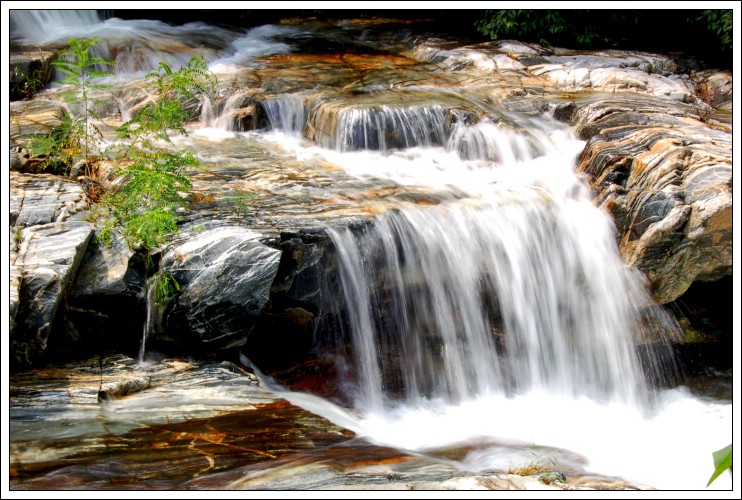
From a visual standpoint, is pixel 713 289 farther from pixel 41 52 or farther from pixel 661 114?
pixel 41 52

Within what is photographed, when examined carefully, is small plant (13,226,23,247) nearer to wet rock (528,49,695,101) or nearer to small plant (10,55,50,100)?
small plant (10,55,50,100)

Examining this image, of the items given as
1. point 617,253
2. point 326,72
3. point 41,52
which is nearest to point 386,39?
point 326,72

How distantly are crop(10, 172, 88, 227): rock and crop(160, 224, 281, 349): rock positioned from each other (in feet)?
2.75

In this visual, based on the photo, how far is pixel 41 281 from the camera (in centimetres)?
424

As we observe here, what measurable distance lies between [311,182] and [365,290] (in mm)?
1271

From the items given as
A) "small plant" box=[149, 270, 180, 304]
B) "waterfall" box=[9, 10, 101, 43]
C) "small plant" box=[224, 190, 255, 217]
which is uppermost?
"waterfall" box=[9, 10, 101, 43]

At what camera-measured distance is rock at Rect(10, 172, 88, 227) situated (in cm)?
469

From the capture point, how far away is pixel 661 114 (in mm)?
6918

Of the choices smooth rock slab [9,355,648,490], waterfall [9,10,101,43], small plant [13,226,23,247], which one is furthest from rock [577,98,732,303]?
waterfall [9,10,101,43]

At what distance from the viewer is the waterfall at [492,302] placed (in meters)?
5.09

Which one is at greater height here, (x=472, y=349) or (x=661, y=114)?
(x=661, y=114)

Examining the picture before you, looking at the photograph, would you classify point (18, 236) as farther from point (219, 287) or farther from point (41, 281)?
point (219, 287)

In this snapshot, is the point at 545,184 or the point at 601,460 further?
the point at 545,184

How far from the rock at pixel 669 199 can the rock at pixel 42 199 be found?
4.09 metres
